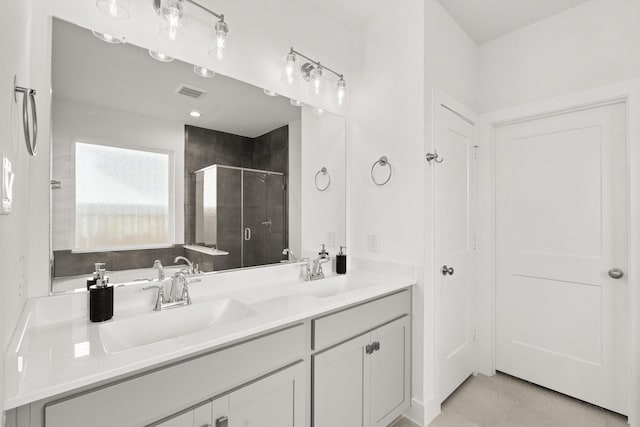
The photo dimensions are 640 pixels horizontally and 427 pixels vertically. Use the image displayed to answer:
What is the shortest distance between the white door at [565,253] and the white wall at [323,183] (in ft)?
4.26

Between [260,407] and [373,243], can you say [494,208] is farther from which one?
[260,407]

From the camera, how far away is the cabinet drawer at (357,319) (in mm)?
1406

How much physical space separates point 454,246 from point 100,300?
208 centimetres

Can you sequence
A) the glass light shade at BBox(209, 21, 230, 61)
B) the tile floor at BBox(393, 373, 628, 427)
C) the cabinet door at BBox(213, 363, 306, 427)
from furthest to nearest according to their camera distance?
the tile floor at BBox(393, 373, 628, 427) < the glass light shade at BBox(209, 21, 230, 61) < the cabinet door at BBox(213, 363, 306, 427)

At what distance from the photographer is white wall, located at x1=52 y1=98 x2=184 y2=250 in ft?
3.97

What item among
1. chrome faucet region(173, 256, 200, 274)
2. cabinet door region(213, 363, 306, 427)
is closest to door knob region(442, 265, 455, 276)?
cabinet door region(213, 363, 306, 427)

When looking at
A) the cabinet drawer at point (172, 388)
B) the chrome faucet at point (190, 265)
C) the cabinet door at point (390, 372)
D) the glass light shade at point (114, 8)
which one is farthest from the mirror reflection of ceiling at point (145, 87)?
the cabinet door at point (390, 372)

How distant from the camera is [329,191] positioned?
2.23 m

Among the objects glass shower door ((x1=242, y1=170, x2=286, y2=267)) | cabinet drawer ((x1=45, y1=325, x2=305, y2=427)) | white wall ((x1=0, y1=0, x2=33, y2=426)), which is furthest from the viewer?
glass shower door ((x1=242, y1=170, x2=286, y2=267))

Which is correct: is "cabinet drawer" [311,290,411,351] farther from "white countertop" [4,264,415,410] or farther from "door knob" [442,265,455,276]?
"door knob" [442,265,455,276]

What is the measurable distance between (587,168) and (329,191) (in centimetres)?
175

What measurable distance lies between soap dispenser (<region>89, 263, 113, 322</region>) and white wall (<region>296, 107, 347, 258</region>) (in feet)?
3.67

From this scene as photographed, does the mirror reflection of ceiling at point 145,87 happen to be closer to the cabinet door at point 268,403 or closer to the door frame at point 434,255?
the door frame at point 434,255

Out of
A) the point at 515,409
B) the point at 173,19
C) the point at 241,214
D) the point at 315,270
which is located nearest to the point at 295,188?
the point at 241,214
